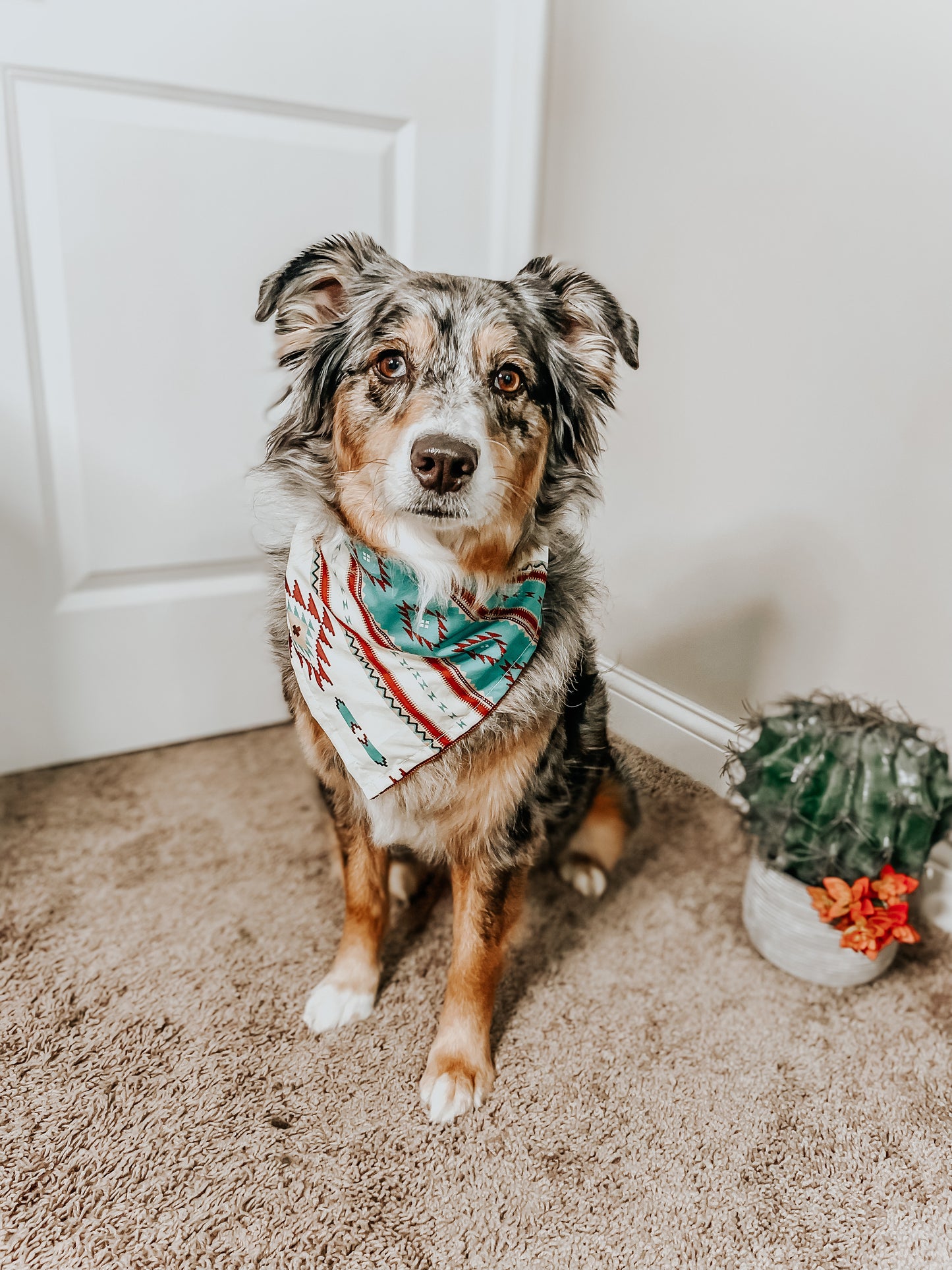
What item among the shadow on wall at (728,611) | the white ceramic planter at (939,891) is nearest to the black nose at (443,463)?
the shadow on wall at (728,611)

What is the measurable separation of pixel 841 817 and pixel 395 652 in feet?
2.64

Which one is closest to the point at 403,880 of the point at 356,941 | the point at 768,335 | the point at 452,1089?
the point at 356,941

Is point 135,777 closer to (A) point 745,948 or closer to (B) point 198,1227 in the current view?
(B) point 198,1227

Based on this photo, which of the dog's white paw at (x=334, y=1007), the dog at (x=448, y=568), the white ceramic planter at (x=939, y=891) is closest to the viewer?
the dog at (x=448, y=568)

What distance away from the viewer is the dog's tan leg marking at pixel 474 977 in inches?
50.0

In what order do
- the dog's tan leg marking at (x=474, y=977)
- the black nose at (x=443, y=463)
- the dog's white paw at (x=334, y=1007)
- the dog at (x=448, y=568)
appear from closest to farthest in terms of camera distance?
the black nose at (x=443, y=463), the dog at (x=448, y=568), the dog's tan leg marking at (x=474, y=977), the dog's white paw at (x=334, y=1007)

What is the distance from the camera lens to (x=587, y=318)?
4.09ft

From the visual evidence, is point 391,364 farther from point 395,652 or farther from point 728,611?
point 728,611

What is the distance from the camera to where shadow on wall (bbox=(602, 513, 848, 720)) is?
144 cm

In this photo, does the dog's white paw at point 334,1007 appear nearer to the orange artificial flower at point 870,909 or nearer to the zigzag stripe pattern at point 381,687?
the zigzag stripe pattern at point 381,687

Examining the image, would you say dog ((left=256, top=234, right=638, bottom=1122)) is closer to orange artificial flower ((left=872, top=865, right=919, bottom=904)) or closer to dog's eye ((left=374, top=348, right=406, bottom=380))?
dog's eye ((left=374, top=348, right=406, bottom=380))

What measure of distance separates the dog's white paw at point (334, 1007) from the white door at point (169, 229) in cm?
106

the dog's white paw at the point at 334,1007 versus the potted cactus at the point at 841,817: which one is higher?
the potted cactus at the point at 841,817

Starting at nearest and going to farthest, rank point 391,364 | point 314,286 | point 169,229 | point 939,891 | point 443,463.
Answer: point 443,463, point 391,364, point 314,286, point 939,891, point 169,229
